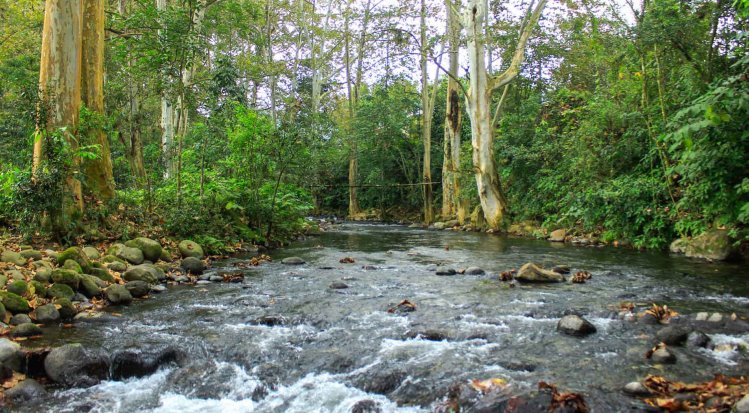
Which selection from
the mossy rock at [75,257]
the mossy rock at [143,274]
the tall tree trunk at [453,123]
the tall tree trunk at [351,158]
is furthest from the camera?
the tall tree trunk at [351,158]

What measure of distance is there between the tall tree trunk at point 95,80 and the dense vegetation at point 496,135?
14.0 inches

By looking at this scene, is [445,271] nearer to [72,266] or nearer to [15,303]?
[72,266]

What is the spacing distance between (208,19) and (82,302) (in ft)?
54.8

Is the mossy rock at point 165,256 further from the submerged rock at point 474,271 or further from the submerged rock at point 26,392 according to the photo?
the submerged rock at point 474,271

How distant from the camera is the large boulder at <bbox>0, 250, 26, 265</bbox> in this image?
6.60 meters

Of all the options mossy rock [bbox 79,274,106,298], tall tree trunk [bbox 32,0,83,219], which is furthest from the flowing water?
tall tree trunk [bbox 32,0,83,219]

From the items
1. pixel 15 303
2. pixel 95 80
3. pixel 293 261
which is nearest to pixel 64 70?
pixel 95 80

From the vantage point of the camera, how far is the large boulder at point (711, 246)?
30.8 ft

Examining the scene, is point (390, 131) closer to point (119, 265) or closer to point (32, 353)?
point (119, 265)

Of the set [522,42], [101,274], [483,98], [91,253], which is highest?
[522,42]

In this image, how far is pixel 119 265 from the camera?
310 inches

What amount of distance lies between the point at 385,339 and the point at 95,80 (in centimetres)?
922

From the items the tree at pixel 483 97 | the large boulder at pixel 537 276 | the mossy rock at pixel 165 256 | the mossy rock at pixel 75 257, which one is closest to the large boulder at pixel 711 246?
the large boulder at pixel 537 276

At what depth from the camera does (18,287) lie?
5.59 metres
